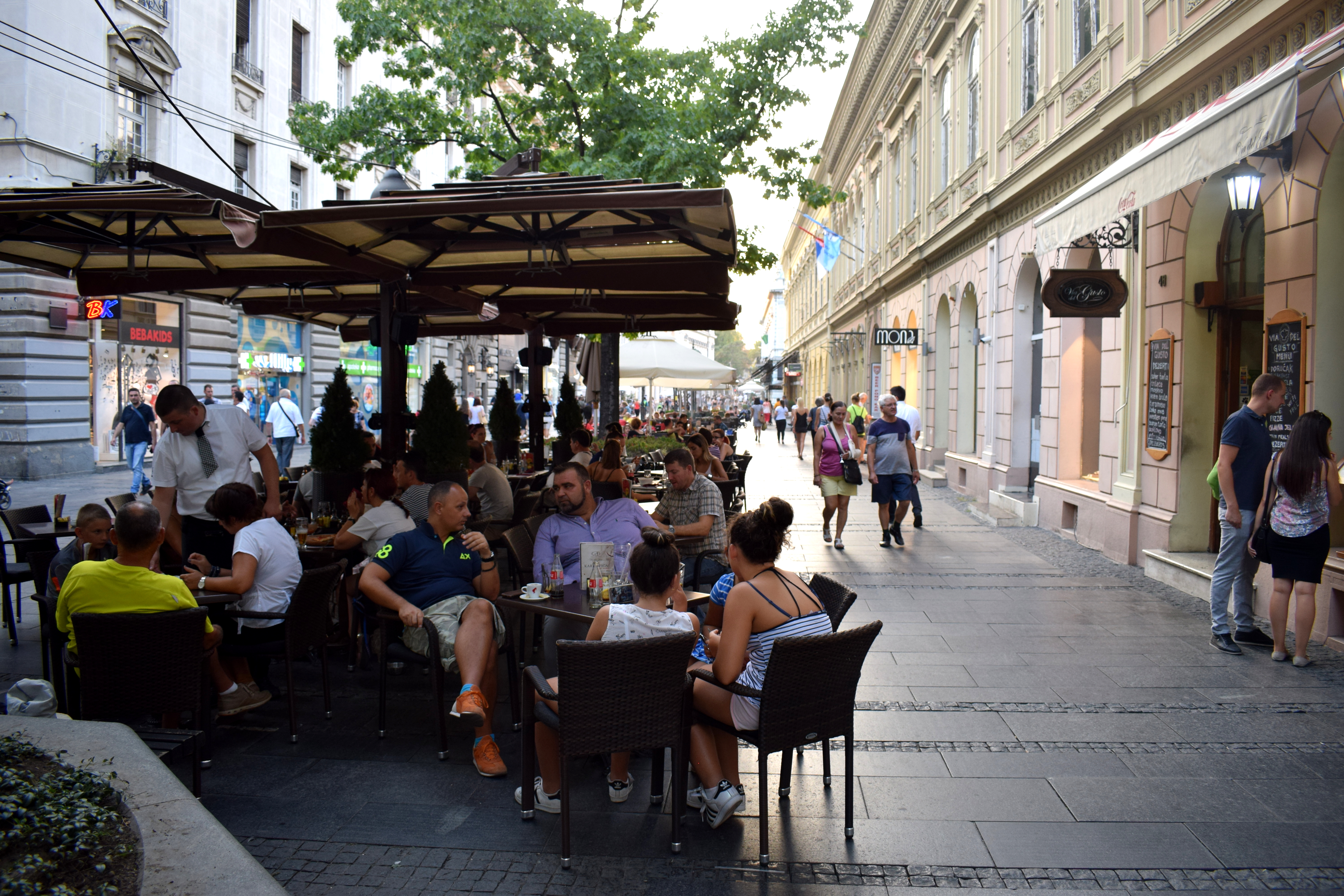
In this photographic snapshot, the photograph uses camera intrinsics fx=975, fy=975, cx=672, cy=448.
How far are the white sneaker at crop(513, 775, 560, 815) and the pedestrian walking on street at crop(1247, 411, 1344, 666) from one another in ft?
15.3

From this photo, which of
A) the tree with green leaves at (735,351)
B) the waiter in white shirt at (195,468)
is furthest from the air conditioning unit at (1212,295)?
the tree with green leaves at (735,351)

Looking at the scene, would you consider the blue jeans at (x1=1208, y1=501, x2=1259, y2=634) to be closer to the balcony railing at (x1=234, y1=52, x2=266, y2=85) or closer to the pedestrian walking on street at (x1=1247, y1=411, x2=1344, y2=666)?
the pedestrian walking on street at (x1=1247, y1=411, x2=1344, y2=666)

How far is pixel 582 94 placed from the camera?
16266 millimetres

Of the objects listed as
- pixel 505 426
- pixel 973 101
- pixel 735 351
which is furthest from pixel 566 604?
pixel 735 351

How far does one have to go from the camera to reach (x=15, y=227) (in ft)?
20.4

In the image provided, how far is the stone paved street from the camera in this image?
3477 mm

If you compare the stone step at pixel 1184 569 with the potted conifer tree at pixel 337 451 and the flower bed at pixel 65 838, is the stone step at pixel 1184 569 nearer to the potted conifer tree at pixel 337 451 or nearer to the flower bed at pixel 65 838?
the potted conifer tree at pixel 337 451

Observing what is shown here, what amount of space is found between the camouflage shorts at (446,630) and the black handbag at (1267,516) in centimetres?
465

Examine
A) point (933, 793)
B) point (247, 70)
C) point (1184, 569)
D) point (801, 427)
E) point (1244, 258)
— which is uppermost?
point (247, 70)

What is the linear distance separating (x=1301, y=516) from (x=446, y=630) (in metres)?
5.00

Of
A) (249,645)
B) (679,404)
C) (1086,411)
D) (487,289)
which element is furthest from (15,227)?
(679,404)

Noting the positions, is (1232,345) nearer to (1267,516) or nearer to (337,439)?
(1267,516)

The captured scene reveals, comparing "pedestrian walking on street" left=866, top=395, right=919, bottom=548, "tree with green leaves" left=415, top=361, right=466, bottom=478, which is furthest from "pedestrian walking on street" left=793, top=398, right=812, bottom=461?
"tree with green leaves" left=415, top=361, right=466, bottom=478

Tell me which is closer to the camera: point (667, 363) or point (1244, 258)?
point (1244, 258)
